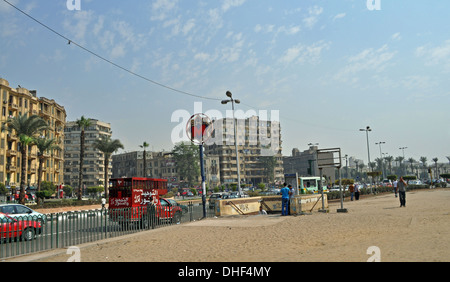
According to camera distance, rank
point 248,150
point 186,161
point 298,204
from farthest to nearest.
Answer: point 248,150, point 186,161, point 298,204

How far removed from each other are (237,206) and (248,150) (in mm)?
109487

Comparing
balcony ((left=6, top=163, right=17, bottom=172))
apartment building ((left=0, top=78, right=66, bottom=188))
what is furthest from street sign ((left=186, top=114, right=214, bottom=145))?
balcony ((left=6, top=163, right=17, bottom=172))

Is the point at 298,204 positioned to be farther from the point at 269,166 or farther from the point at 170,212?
the point at 269,166

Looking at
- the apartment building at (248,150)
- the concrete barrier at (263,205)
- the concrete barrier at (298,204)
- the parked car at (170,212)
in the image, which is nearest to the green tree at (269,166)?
the apartment building at (248,150)

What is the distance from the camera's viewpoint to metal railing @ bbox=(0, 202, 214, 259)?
11.0m

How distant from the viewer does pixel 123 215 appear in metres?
14.9

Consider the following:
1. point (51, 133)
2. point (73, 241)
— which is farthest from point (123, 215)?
point (51, 133)

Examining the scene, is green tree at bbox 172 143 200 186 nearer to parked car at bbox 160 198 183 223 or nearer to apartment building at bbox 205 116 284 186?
apartment building at bbox 205 116 284 186

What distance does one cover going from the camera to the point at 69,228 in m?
12.3

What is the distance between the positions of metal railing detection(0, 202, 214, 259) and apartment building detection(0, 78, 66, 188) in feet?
149

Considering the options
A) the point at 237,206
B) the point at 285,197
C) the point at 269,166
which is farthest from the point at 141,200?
the point at 269,166
